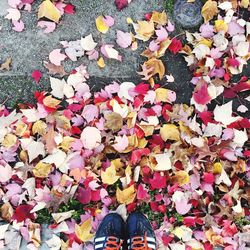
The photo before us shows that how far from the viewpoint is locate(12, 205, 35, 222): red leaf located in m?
3.52

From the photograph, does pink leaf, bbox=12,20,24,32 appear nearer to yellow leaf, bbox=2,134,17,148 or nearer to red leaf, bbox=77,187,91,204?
yellow leaf, bbox=2,134,17,148

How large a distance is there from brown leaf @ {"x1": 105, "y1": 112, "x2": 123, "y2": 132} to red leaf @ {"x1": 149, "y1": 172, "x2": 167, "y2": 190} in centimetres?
41

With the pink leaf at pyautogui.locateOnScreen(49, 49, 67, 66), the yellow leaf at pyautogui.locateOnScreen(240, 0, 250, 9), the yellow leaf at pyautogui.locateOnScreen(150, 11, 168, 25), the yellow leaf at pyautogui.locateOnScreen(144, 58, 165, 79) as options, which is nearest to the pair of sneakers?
the yellow leaf at pyautogui.locateOnScreen(144, 58, 165, 79)

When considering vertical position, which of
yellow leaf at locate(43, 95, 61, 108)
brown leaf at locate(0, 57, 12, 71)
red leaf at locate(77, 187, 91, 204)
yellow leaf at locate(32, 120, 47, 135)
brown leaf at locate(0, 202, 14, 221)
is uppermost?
brown leaf at locate(0, 57, 12, 71)

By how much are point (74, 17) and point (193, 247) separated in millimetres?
1741

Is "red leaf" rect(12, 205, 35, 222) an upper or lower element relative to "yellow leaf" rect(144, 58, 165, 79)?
lower

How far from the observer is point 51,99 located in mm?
3629

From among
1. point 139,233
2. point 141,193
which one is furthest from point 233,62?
point 139,233

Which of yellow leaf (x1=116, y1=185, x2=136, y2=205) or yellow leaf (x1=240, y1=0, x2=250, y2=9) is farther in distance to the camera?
yellow leaf (x1=240, y1=0, x2=250, y2=9)

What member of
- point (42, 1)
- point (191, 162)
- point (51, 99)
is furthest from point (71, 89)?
point (191, 162)

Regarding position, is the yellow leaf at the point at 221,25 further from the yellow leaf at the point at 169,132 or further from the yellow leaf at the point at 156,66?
the yellow leaf at the point at 169,132

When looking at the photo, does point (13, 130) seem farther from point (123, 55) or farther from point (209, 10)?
point (209, 10)

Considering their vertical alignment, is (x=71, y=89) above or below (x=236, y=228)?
above

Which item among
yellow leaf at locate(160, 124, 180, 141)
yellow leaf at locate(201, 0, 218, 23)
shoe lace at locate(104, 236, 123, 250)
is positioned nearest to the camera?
shoe lace at locate(104, 236, 123, 250)
